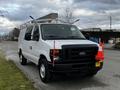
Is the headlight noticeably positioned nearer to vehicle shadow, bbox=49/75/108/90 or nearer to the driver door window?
vehicle shadow, bbox=49/75/108/90

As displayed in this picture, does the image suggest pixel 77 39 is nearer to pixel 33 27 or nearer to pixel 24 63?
pixel 33 27

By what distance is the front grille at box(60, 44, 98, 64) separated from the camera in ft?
29.6

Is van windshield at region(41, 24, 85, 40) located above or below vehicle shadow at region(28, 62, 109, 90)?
above

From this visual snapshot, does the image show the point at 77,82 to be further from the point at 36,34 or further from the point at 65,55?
the point at 36,34

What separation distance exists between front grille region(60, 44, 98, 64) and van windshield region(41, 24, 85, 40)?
129cm

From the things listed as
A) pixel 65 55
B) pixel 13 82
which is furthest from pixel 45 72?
pixel 13 82

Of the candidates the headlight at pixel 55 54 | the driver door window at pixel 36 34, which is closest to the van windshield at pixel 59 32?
the driver door window at pixel 36 34

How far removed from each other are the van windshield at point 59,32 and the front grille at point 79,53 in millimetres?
1290

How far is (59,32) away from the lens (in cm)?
1071

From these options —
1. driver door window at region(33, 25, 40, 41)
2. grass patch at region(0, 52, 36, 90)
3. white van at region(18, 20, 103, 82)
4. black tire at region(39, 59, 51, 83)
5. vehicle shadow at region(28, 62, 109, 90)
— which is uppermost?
driver door window at region(33, 25, 40, 41)

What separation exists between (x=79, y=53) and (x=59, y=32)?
1.84 m

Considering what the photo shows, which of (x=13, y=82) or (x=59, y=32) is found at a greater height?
(x=59, y=32)

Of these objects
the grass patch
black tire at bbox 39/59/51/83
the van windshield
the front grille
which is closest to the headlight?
the front grille

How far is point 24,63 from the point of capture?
50.0ft
